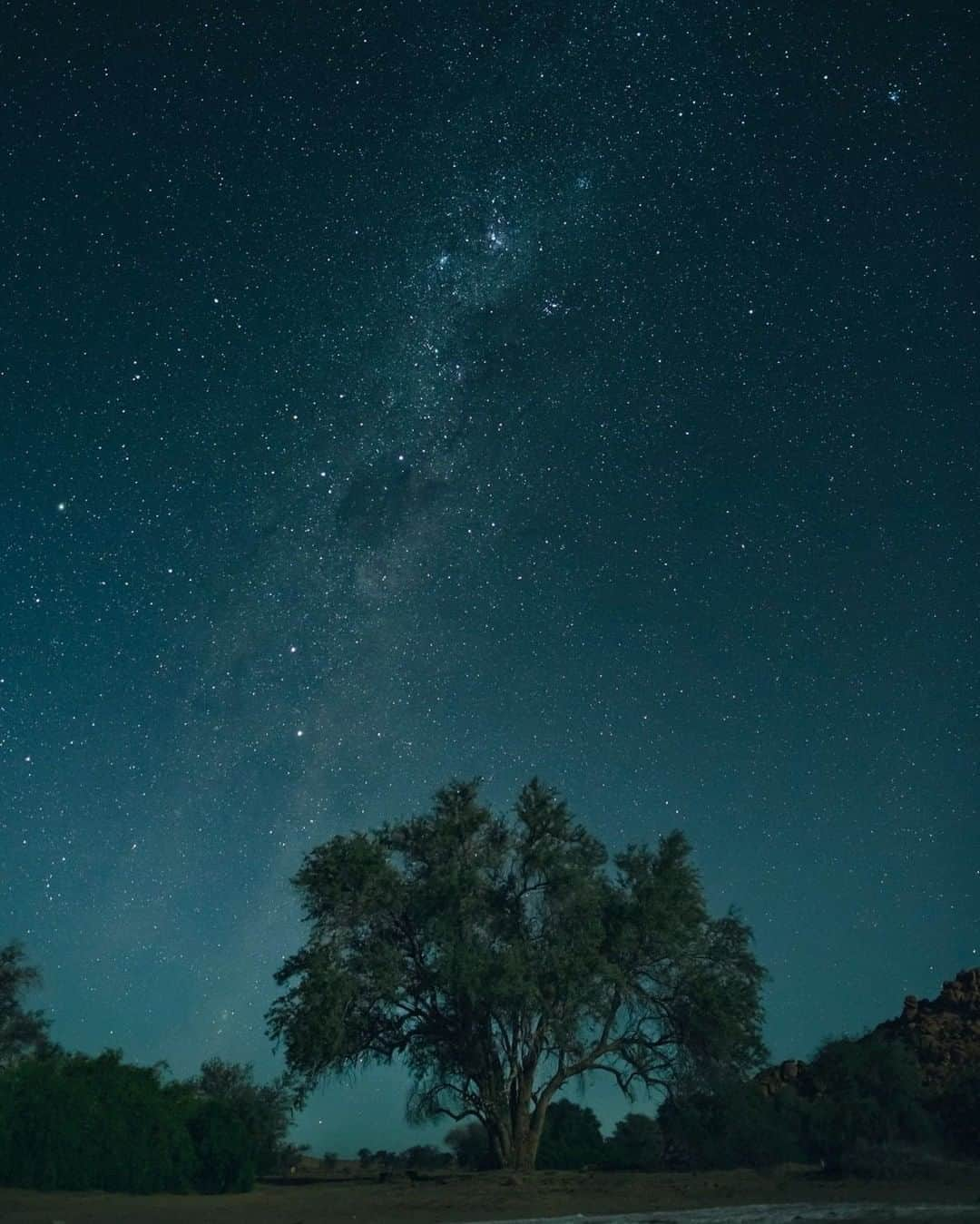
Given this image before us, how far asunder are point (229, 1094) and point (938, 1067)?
27370 millimetres

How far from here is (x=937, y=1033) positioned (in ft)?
137

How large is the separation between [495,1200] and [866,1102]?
9323 mm

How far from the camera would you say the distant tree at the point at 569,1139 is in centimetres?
3316

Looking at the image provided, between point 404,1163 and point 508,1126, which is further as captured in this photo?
point 404,1163

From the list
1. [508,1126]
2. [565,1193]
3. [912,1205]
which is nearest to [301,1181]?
[508,1126]

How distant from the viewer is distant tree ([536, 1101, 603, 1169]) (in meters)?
33.2

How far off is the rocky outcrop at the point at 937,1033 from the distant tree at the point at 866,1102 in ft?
23.3

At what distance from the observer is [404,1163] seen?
4394 cm

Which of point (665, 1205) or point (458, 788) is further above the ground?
point (458, 788)

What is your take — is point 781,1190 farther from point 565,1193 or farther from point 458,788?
point 458,788

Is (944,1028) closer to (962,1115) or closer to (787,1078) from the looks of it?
(787,1078)

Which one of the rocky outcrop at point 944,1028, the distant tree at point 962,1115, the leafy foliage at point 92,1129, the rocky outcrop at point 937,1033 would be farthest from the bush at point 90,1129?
the rocky outcrop at point 944,1028

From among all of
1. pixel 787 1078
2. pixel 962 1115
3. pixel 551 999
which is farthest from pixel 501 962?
pixel 787 1078

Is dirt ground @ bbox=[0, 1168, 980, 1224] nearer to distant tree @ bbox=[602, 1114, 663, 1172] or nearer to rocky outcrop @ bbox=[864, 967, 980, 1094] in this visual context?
distant tree @ bbox=[602, 1114, 663, 1172]
